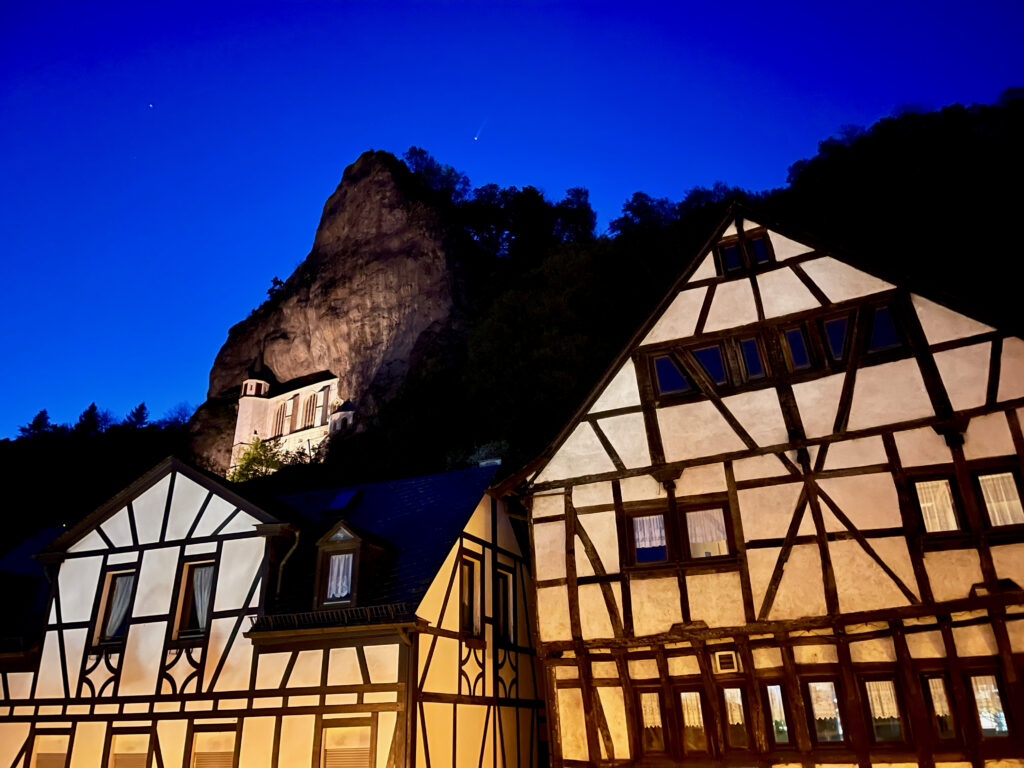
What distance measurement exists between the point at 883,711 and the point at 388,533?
8.96 metres

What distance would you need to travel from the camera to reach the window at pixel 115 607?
1391cm

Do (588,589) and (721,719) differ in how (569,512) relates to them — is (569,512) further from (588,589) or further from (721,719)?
(721,719)

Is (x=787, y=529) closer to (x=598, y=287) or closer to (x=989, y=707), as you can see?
(x=989, y=707)

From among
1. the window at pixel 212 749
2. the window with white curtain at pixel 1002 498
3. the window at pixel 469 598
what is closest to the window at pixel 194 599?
the window at pixel 212 749

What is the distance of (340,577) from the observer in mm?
12938

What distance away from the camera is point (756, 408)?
11539 millimetres

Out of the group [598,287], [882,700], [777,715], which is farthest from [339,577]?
[598,287]

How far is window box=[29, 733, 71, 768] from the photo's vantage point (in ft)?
43.7

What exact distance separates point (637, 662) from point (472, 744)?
12.8 feet

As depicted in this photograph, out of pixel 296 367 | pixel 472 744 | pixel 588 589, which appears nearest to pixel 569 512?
pixel 588 589

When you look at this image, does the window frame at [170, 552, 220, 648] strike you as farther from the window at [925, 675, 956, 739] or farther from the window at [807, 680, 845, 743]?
the window at [925, 675, 956, 739]

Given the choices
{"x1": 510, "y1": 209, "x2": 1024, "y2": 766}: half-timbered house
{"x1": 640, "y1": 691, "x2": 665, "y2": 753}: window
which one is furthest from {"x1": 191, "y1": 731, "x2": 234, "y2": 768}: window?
{"x1": 640, "y1": 691, "x2": 665, "y2": 753}: window

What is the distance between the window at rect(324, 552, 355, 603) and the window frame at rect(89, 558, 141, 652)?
428 cm

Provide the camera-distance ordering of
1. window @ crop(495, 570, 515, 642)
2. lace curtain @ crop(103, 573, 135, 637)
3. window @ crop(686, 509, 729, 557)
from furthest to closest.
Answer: window @ crop(495, 570, 515, 642), lace curtain @ crop(103, 573, 135, 637), window @ crop(686, 509, 729, 557)
